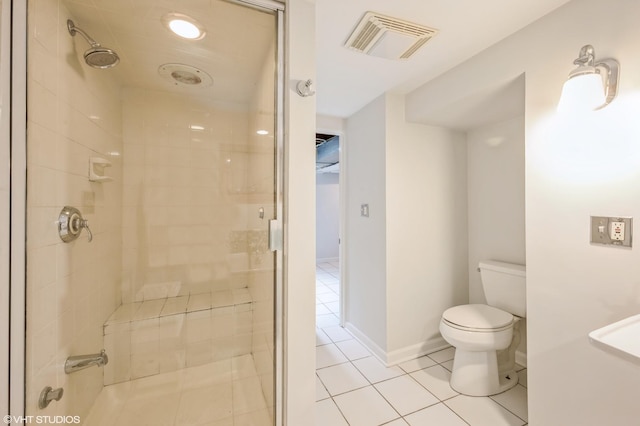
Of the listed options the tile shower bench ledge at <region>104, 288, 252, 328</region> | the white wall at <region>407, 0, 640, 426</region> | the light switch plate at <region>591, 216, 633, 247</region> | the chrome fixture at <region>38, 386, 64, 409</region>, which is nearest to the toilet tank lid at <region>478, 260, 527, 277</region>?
the white wall at <region>407, 0, 640, 426</region>

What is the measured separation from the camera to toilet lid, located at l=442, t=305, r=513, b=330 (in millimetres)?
1641

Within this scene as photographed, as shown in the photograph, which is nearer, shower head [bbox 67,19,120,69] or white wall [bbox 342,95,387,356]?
shower head [bbox 67,19,120,69]

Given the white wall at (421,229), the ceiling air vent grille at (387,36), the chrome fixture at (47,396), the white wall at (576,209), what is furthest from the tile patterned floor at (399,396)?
the ceiling air vent grille at (387,36)

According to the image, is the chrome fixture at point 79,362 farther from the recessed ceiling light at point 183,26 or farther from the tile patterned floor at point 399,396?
the recessed ceiling light at point 183,26

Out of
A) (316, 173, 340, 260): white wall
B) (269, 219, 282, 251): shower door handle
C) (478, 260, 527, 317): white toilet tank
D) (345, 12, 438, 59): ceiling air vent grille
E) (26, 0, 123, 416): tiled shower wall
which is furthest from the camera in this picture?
(316, 173, 340, 260): white wall

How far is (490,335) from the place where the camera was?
5.25 feet

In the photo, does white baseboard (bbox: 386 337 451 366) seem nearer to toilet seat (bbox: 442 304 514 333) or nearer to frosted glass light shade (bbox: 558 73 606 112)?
toilet seat (bbox: 442 304 514 333)

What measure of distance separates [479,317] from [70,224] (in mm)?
2440

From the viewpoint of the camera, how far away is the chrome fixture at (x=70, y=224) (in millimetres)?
1092

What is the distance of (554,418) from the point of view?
124 cm

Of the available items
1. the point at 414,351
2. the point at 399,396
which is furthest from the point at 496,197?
the point at 399,396

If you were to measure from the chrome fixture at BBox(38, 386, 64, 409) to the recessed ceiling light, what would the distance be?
5.44 feet

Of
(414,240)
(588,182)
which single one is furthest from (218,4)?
(414,240)

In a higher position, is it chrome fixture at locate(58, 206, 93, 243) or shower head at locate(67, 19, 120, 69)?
shower head at locate(67, 19, 120, 69)
